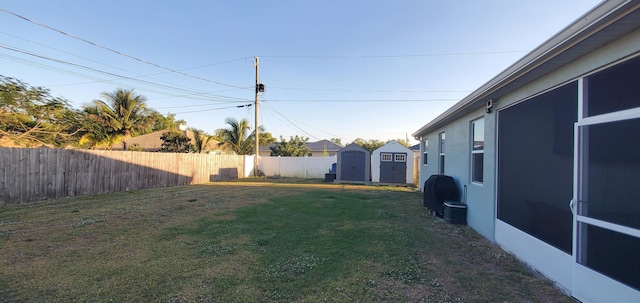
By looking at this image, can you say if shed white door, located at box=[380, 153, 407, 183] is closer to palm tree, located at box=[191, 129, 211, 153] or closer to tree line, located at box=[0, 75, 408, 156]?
tree line, located at box=[0, 75, 408, 156]

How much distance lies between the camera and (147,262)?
3934 mm

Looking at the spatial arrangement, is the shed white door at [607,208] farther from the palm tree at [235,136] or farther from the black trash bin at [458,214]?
the palm tree at [235,136]

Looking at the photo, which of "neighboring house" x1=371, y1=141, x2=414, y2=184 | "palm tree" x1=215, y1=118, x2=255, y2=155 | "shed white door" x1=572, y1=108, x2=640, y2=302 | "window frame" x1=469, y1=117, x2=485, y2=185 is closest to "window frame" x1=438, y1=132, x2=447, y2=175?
"window frame" x1=469, y1=117, x2=485, y2=185

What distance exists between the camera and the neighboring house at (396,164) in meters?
18.2

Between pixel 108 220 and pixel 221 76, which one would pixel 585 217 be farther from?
pixel 221 76

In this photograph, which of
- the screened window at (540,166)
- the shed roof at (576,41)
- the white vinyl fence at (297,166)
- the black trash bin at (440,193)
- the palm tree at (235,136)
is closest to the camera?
the shed roof at (576,41)

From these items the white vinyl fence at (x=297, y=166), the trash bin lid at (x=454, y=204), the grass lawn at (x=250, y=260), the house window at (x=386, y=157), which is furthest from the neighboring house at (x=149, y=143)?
the trash bin lid at (x=454, y=204)

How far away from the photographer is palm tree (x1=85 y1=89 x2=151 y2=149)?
17.3 meters

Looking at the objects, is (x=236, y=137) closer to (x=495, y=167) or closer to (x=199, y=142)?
(x=199, y=142)

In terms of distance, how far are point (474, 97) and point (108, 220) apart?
8091 mm

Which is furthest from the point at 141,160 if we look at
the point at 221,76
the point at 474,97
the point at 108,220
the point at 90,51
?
the point at 474,97

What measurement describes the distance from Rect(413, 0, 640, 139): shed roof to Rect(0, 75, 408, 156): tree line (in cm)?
1491

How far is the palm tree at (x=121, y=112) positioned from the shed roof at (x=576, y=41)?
784 inches

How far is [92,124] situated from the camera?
15820 mm
